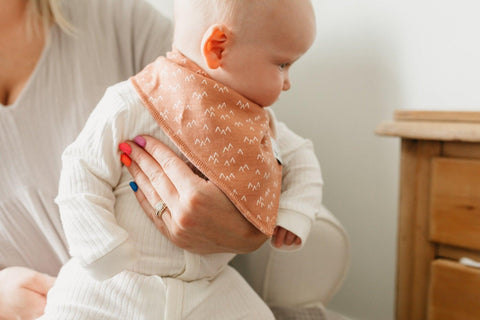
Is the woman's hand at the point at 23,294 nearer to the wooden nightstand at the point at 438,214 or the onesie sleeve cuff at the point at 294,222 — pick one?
the onesie sleeve cuff at the point at 294,222

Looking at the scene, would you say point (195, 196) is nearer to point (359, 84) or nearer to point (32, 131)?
point (32, 131)

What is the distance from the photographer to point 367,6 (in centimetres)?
133

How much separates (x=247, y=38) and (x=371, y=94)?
0.70 metres

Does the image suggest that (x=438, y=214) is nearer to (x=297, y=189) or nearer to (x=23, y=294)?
(x=297, y=189)

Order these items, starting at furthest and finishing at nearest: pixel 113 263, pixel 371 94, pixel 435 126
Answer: pixel 371 94, pixel 435 126, pixel 113 263

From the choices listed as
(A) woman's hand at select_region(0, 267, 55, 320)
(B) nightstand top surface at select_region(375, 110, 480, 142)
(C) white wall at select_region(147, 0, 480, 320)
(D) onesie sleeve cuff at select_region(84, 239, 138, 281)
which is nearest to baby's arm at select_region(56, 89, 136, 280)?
(D) onesie sleeve cuff at select_region(84, 239, 138, 281)

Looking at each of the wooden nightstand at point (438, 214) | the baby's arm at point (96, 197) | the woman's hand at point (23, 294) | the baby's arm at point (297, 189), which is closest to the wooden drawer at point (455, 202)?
the wooden nightstand at point (438, 214)

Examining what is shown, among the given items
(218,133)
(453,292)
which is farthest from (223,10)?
(453,292)

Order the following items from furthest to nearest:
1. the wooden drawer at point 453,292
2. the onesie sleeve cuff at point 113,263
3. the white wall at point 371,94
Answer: the white wall at point 371,94
the wooden drawer at point 453,292
the onesie sleeve cuff at point 113,263

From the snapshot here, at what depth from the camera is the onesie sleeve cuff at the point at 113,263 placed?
2.35 ft

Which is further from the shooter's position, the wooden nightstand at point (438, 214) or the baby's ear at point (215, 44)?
the wooden nightstand at point (438, 214)

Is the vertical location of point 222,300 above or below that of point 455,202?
below

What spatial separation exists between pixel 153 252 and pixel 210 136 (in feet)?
0.68

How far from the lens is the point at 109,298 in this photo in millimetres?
765
